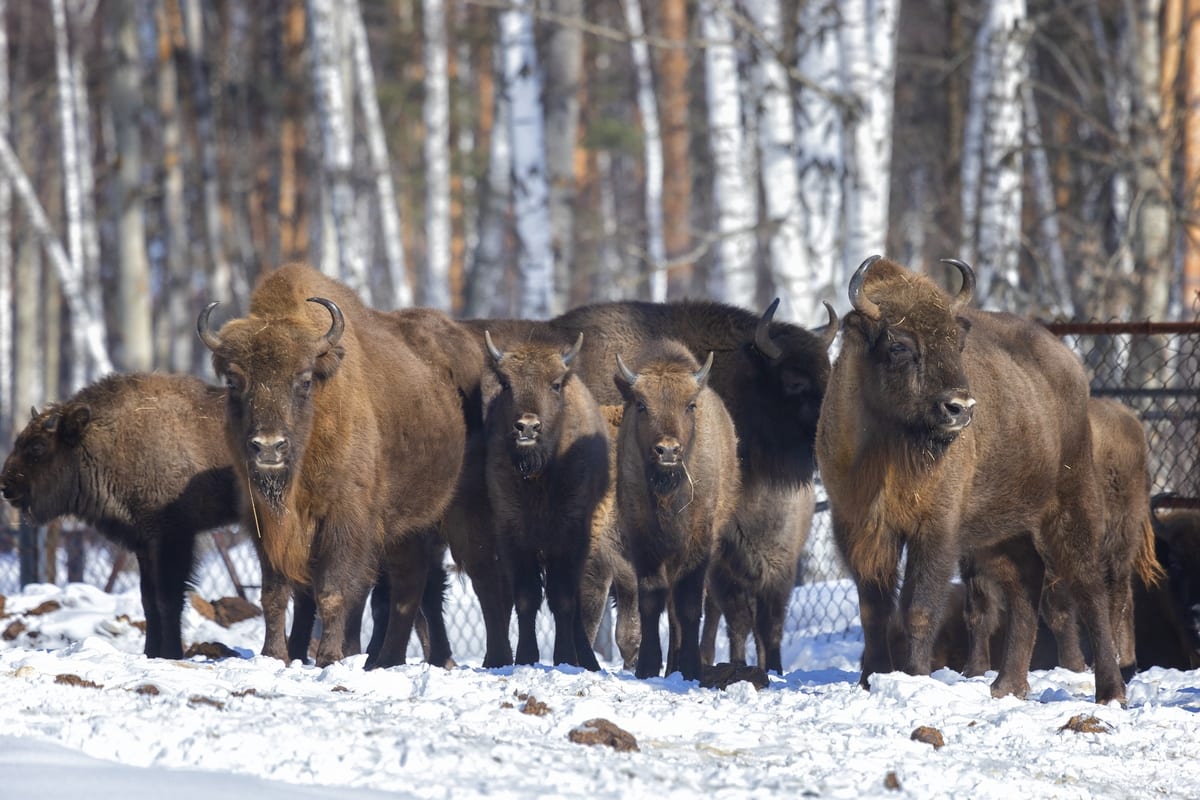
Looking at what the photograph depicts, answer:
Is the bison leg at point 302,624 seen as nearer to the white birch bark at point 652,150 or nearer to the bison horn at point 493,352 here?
the bison horn at point 493,352

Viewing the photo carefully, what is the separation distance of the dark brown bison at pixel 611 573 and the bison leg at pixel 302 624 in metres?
1.87

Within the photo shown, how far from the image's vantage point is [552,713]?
19.6ft

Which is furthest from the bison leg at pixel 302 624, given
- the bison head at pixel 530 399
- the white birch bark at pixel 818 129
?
the white birch bark at pixel 818 129

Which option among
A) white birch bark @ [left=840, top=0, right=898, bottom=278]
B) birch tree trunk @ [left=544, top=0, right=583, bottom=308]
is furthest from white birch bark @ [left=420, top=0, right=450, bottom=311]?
white birch bark @ [left=840, top=0, right=898, bottom=278]

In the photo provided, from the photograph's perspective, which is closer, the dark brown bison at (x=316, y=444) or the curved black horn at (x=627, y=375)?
the dark brown bison at (x=316, y=444)

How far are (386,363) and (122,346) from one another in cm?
1129

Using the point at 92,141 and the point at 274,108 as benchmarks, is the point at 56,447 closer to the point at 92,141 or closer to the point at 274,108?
the point at 274,108

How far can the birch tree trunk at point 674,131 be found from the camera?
23.2m

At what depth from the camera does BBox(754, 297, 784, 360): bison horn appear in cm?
986

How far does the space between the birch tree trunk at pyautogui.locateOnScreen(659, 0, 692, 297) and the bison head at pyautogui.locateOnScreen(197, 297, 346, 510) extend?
15390 millimetres

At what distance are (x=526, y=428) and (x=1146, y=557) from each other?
389 cm

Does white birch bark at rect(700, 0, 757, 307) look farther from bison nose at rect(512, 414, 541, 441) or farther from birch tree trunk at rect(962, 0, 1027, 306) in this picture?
bison nose at rect(512, 414, 541, 441)

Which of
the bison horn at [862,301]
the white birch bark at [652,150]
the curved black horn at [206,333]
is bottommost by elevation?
the curved black horn at [206,333]

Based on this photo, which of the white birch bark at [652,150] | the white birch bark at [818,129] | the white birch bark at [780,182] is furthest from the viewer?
the white birch bark at [652,150]
